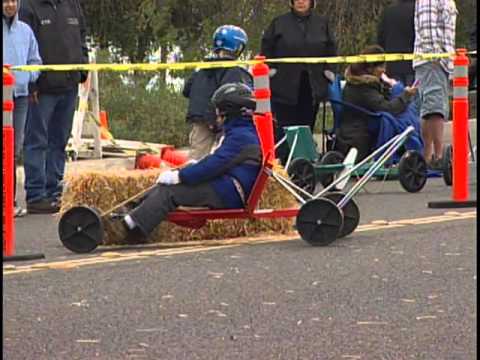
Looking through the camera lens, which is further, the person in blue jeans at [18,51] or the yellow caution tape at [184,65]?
the person in blue jeans at [18,51]

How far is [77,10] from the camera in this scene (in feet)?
44.5

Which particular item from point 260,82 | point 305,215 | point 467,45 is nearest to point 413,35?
point 260,82

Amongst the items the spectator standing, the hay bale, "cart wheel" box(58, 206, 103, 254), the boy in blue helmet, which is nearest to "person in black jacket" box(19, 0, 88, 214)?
the boy in blue helmet

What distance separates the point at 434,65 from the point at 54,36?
12.8 ft

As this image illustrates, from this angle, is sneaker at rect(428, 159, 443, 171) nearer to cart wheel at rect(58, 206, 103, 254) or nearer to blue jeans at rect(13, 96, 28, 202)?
blue jeans at rect(13, 96, 28, 202)

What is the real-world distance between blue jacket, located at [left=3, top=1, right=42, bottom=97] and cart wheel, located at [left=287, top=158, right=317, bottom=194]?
2508 millimetres

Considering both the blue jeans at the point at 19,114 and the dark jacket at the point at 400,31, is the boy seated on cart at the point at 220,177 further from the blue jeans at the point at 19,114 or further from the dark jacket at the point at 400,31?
the dark jacket at the point at 400,31

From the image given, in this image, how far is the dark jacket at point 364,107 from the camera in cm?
1482

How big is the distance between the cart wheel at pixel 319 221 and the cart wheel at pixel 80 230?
53.8 inches

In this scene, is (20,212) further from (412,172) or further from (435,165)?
(435,165)

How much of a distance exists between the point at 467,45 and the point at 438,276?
64.9 feet

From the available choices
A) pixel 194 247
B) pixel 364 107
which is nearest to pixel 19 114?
pixel 194 247

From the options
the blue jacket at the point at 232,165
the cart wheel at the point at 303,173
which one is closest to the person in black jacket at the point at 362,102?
the cart wheel at the point at 303,173

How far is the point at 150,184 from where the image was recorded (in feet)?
36.1
